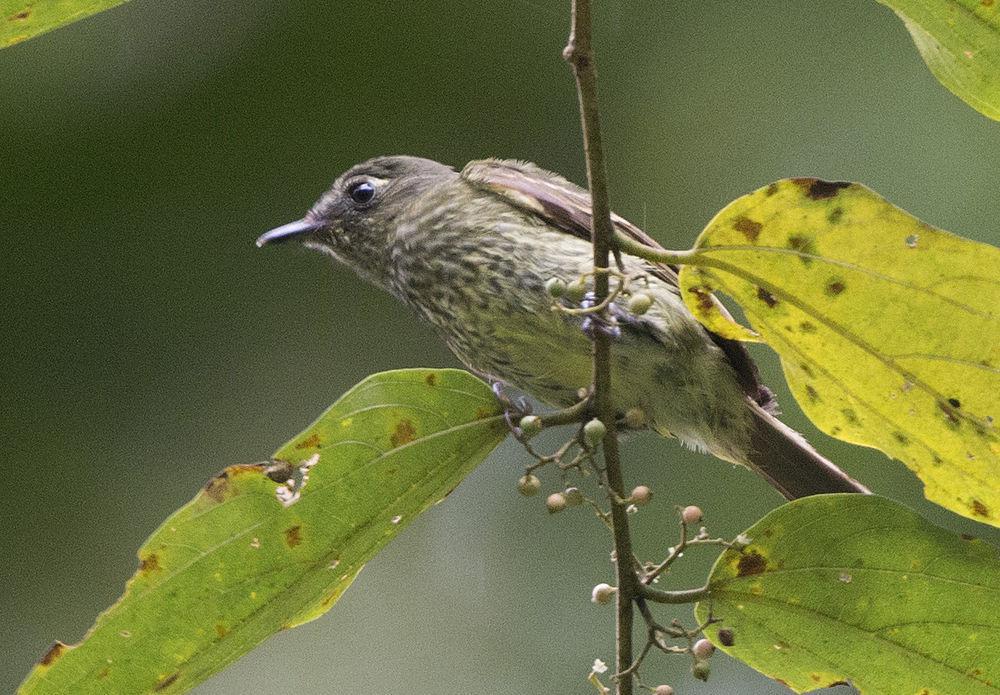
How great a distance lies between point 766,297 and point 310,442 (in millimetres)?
598

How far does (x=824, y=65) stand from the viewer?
4.78 metres

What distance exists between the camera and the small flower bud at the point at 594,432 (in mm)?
1691

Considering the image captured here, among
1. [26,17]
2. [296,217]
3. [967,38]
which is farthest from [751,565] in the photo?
[296,217]

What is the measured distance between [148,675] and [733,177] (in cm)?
338

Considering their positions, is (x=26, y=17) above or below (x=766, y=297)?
above

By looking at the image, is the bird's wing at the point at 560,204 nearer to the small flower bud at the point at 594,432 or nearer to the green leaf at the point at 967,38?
the small flower bud at the point at 594,432

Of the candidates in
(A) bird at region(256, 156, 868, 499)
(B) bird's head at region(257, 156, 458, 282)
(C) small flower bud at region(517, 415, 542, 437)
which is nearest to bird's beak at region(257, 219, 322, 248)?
(B) bird's head at region(257, 156, 458, 282)

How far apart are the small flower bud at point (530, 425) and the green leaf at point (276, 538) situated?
3.4 inches

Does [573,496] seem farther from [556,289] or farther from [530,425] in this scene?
[556,289]

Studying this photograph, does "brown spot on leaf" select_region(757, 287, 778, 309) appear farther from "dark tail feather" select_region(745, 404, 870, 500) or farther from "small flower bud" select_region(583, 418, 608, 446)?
"dark tail feather" select_region(745, 404, 870, 500)

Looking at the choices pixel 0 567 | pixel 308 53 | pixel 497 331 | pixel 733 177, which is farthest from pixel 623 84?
pixel 0 567

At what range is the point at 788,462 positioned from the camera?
106 inches

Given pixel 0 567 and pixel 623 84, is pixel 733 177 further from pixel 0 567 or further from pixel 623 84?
pixel 0 567

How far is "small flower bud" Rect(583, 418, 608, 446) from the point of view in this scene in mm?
1691
